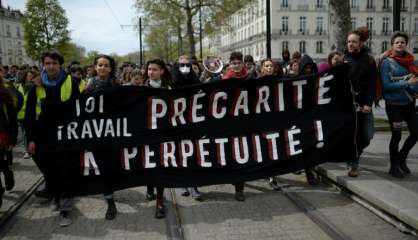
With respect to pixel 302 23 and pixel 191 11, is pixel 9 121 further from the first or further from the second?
pixel 302 23

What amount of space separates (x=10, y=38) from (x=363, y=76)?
312 ft

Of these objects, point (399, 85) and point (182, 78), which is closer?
point (399, 85)

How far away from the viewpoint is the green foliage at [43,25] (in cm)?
3956

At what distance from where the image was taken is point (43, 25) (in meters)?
39.7

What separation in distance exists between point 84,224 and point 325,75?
3542 millimetres

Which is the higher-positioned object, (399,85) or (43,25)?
(43,25)

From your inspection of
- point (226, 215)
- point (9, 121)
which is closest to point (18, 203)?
point (9, 121)

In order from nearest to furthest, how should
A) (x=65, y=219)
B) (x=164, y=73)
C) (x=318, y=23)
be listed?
(x=65, y=219)
(x=164, y=73)
(x=318, y=23)

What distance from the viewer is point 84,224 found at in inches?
195

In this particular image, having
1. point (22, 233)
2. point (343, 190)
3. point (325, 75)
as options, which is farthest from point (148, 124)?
point (343, 190)

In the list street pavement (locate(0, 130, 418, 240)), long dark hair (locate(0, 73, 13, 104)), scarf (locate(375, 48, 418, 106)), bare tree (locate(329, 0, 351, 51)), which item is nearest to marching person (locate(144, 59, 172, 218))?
street pavement (locate(0, 130, 418, 240))

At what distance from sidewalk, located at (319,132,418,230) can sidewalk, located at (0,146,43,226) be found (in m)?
4.41

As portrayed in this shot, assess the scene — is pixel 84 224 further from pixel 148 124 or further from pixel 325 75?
Result: pixel 325 75

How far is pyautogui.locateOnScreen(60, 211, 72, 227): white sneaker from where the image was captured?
16.1ft
